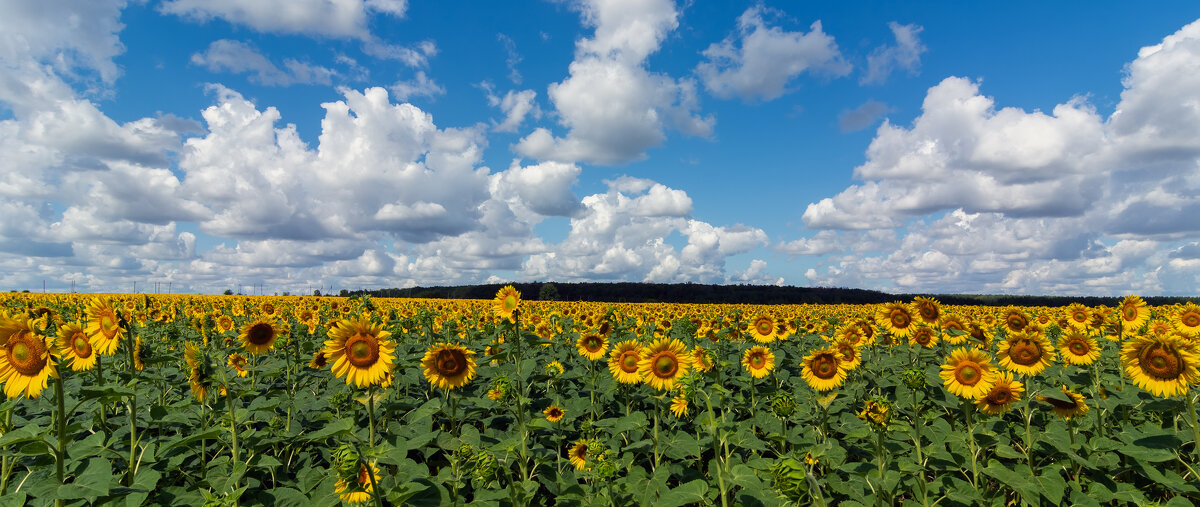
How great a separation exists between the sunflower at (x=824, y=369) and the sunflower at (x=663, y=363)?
6.75 feet

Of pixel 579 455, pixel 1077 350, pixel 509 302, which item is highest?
pixel 509 302

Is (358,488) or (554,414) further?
(554,414)

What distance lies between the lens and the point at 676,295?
261 ft

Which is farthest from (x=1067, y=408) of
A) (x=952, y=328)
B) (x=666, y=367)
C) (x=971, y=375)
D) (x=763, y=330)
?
(x=763, y=330)

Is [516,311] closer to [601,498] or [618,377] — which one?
[618,377]

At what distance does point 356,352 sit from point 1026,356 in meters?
7.08

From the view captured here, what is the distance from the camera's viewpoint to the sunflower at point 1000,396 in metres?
5.77

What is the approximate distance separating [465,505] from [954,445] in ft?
Answer: 15.8

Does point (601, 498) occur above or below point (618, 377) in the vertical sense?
below

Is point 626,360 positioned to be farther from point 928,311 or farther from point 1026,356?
point 928,311

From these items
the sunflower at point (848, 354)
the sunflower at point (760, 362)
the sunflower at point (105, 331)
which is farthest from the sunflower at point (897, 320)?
the sunflower at point (105, 331)

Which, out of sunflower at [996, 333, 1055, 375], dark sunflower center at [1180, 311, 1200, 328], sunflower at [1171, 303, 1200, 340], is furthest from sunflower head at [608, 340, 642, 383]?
dark sunflower center at [1180, 311, 1200, 328]

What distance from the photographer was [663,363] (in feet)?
20.8

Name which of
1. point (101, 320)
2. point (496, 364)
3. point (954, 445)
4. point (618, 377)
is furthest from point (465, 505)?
point (954, 445)
